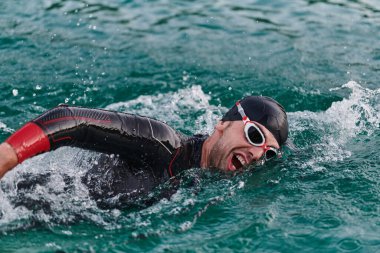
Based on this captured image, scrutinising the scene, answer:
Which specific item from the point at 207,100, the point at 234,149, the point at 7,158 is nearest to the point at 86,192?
the point at 7,158

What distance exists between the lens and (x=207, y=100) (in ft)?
28.8

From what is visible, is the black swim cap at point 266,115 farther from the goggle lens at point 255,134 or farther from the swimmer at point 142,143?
the goggle lens at point 255,134

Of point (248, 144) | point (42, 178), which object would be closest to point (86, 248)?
point (42, 178)

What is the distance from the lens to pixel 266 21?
11.9 metres

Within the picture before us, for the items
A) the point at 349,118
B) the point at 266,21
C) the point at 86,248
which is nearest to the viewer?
the point at 86,248

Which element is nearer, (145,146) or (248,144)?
(145,146)

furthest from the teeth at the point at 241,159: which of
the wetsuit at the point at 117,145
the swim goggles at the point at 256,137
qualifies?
the wetsuit at the point at 117,145

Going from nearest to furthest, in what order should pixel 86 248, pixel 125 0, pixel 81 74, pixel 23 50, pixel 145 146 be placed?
pixel 86 248
pixel 145 146
pixel 81 74
pixel 23 50
pixel 125 0

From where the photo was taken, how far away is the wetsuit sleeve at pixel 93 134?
15.6ft

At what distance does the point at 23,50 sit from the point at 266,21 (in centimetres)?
460

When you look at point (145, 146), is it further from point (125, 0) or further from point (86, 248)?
point (125, 0)

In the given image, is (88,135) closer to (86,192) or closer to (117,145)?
(117,145)

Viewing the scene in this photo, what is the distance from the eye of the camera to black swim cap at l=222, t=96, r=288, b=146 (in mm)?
5891

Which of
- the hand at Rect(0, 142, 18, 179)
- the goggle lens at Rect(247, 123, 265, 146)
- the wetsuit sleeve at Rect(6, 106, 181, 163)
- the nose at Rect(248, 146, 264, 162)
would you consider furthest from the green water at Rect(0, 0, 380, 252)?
the hand at Rect(0, 142, 18, 179)
